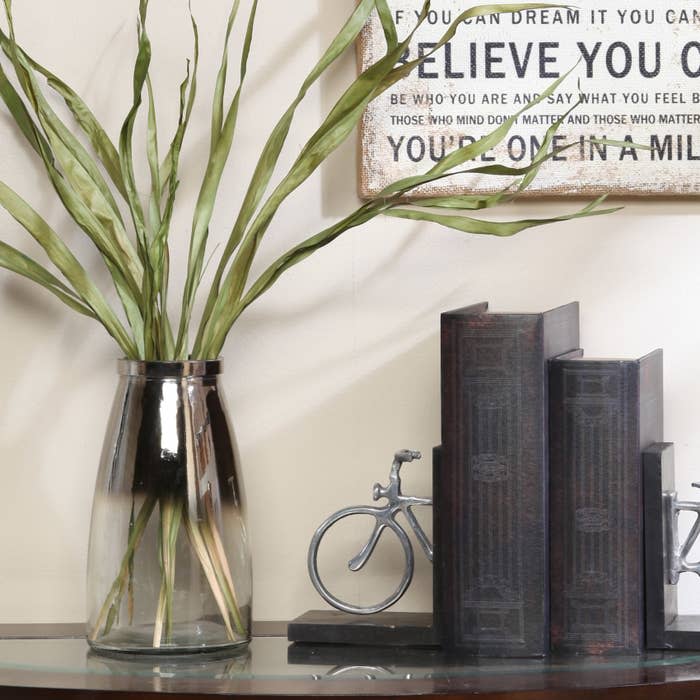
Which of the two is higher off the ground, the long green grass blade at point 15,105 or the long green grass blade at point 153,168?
the long green grass blade at point 15,105

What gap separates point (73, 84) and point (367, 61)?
0.78 feet

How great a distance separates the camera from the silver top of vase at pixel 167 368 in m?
0.78

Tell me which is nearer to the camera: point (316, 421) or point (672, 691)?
point (672, 691)

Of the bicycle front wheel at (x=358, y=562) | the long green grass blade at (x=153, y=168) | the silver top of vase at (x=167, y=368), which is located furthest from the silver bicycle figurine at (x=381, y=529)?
the long green grass blade at (x=153, y=168)

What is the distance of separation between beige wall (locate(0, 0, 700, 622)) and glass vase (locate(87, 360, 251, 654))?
120 millimetres

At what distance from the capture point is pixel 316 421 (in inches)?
35.2

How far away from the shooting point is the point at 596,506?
2.45 ft

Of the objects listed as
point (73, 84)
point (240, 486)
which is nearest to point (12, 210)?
point (73, 84)

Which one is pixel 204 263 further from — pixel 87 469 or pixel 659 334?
pixel 659 334

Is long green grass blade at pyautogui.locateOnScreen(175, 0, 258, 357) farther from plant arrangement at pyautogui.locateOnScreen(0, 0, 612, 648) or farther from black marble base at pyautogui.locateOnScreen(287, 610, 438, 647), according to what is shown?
black marble base at pyautogui.locateOnScreen(287, 610, 438, 647)

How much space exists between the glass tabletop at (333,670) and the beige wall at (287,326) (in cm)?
13

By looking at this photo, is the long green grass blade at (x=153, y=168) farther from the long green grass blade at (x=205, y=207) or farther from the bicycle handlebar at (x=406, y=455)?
the bicycle handlebar at (x=406, y=455)

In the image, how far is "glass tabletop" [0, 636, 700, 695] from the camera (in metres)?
0.68

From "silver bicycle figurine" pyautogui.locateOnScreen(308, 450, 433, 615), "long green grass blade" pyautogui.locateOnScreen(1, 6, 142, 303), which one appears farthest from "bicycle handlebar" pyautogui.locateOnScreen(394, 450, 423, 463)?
"long green grass blade" pyautogui.locateOnScreen(1, 6, 142, 303)
